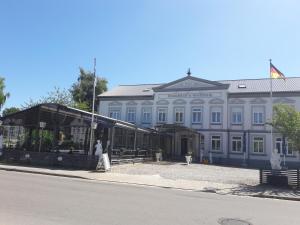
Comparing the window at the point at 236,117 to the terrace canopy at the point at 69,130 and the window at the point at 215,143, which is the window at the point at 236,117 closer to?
the window at the point at 215,143

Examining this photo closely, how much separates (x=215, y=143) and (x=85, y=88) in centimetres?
3412

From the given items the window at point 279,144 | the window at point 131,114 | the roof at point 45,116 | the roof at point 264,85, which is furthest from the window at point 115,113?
the window at point 279,144

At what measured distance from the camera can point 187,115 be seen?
1654 inches

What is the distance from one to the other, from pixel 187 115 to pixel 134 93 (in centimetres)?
859

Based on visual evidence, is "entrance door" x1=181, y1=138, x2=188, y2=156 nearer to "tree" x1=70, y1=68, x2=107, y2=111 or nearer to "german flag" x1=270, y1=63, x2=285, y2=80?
"german flag" x1=270, y1=63, x2=285, y2=80

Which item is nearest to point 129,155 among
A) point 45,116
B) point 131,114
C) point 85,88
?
point 45,116

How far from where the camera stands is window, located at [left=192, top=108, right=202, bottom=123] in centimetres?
4147

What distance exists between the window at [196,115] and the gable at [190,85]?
2.64 meters

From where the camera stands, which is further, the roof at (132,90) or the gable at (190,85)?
the roof at (132,90)

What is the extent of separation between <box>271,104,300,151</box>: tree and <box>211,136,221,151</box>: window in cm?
2084

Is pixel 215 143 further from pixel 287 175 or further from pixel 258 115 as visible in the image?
pixel 287 175

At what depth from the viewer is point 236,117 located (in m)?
39.7

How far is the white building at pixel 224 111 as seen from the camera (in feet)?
125

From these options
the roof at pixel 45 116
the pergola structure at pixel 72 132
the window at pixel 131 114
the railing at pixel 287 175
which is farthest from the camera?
the window at pixel 131 114
